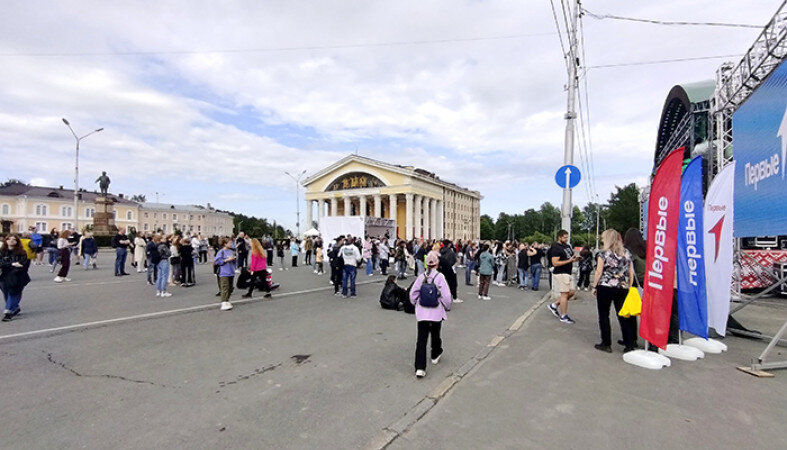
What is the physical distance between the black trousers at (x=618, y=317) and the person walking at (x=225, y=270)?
7.56 metres

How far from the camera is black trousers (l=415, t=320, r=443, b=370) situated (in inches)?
193

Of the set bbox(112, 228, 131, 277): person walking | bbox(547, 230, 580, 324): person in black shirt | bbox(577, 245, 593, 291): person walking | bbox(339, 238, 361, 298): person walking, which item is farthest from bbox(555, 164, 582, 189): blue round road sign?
bbox(112, 228, 131, 277): person walking

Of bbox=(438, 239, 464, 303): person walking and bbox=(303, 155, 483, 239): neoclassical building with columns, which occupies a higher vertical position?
bbox=(303, 155, 483, 239): neoclassical building with columns

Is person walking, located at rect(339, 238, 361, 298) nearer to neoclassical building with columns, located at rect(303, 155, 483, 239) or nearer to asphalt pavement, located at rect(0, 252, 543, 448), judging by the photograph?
asphalt pavement, located at rect(0, 252, 543, 448)

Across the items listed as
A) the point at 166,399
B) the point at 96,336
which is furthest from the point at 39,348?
the point at 166,399

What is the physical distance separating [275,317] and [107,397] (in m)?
4.29

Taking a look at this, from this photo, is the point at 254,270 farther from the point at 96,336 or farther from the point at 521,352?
the point at 521,352

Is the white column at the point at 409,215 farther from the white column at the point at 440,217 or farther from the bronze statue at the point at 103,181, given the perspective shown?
the bronze statue at the point at 103,181

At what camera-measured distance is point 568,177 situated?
11352 mm

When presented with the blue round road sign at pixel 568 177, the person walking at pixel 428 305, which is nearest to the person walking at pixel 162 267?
the person walking at pixel 428 305

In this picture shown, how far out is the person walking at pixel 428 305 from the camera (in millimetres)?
4922

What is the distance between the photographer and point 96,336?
6.52 m

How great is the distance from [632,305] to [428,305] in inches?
122

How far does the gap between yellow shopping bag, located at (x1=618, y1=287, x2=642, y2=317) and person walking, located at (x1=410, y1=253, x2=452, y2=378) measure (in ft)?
9.00
